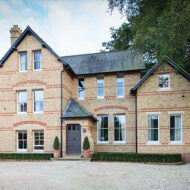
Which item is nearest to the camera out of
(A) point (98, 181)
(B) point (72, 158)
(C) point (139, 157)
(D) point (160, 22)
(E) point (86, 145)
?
(A) point (98, 181)

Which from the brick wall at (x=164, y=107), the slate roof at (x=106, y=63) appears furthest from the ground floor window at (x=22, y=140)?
the brick wall at (x=164, y=107)

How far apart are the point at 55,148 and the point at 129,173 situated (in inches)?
286

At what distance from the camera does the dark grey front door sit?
16.6 metres

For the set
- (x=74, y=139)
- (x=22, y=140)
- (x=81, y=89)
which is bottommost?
(x=22, y=140)

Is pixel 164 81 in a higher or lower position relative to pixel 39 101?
higher

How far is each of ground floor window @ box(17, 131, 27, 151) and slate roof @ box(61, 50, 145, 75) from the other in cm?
718

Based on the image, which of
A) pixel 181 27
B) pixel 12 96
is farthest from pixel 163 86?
pixel 12 96

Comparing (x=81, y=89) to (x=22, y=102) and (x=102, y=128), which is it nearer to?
(x=102, y=128)

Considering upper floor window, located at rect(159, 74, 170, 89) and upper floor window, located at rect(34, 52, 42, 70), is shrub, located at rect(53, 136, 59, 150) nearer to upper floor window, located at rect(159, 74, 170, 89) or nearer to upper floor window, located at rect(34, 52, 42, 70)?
upper floor window, located at rect(34, 52, 42, 70)

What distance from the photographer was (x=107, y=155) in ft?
48.4

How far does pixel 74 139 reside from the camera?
16.8 meters

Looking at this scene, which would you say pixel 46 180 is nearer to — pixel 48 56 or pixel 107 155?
pixel 107 155

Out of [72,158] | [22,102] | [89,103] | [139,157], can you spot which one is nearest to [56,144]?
[72,158]

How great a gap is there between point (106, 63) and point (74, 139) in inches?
A: 304
